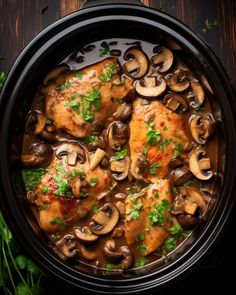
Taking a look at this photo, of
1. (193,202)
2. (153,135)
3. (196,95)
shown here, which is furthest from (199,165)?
(196,95)

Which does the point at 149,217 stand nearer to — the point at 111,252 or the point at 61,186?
the point at 111,252

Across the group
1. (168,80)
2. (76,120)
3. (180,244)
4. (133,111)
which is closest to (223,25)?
(168,80)

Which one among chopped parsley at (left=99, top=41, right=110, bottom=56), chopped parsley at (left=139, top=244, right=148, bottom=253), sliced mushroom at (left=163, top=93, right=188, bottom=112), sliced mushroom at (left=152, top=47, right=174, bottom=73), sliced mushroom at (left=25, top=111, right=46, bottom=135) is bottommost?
chopped parsley at (left=139, top=244, right=148, bottom=253)

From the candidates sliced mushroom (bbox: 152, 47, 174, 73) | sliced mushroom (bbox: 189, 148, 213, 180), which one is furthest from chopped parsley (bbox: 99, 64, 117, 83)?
sliced mushroom (bbox: 189, 148, 213, 180)

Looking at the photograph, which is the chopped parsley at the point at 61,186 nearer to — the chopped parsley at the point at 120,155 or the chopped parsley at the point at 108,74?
the chopped parsley at the point at 120,155

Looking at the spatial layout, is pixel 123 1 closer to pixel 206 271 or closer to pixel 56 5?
pixel 56 5

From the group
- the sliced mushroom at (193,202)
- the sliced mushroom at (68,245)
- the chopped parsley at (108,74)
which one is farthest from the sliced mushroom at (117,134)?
the sliced mushroom at (68,245)

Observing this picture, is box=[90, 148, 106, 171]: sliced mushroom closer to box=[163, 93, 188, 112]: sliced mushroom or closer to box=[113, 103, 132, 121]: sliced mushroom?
box=[113, 103, 132, 121]: sliced mushroom
